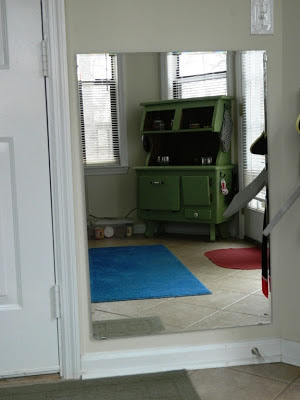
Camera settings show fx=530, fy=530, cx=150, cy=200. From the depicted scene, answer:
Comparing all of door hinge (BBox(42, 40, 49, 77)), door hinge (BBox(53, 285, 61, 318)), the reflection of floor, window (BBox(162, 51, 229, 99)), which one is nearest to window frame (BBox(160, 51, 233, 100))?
window (BBox(162, 51, 229, 99))

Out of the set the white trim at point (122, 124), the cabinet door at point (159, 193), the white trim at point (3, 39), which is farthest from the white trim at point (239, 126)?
the white trim at point (3, 39)

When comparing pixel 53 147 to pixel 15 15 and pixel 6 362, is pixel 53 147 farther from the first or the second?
pixel 6 362

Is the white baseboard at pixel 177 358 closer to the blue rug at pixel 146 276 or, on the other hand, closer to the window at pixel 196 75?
the blue rug at pixel 146 276

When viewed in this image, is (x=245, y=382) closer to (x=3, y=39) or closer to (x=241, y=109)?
(x=241, y=109)

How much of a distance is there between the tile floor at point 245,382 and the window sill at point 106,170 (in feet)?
2.93

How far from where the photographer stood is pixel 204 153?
233cm

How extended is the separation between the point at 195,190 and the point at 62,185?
591 millimetres

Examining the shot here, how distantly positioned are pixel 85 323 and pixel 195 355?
20.0 inches

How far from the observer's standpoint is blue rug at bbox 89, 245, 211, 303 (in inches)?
91.5

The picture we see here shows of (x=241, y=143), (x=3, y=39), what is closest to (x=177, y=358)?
(x=241, y=143)

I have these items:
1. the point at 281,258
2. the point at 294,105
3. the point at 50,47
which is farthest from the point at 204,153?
the point at 50,47

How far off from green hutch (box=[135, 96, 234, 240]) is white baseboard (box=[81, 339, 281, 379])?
0.51 metres

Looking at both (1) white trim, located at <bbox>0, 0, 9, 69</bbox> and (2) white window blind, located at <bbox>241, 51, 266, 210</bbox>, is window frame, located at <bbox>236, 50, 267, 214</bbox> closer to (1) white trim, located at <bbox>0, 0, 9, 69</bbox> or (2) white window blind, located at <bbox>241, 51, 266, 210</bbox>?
(2) white window blind, located at <bbox>241, 51, 266, 210</bbox>

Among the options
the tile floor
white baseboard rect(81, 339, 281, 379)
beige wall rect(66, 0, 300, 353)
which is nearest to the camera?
the tile floor
